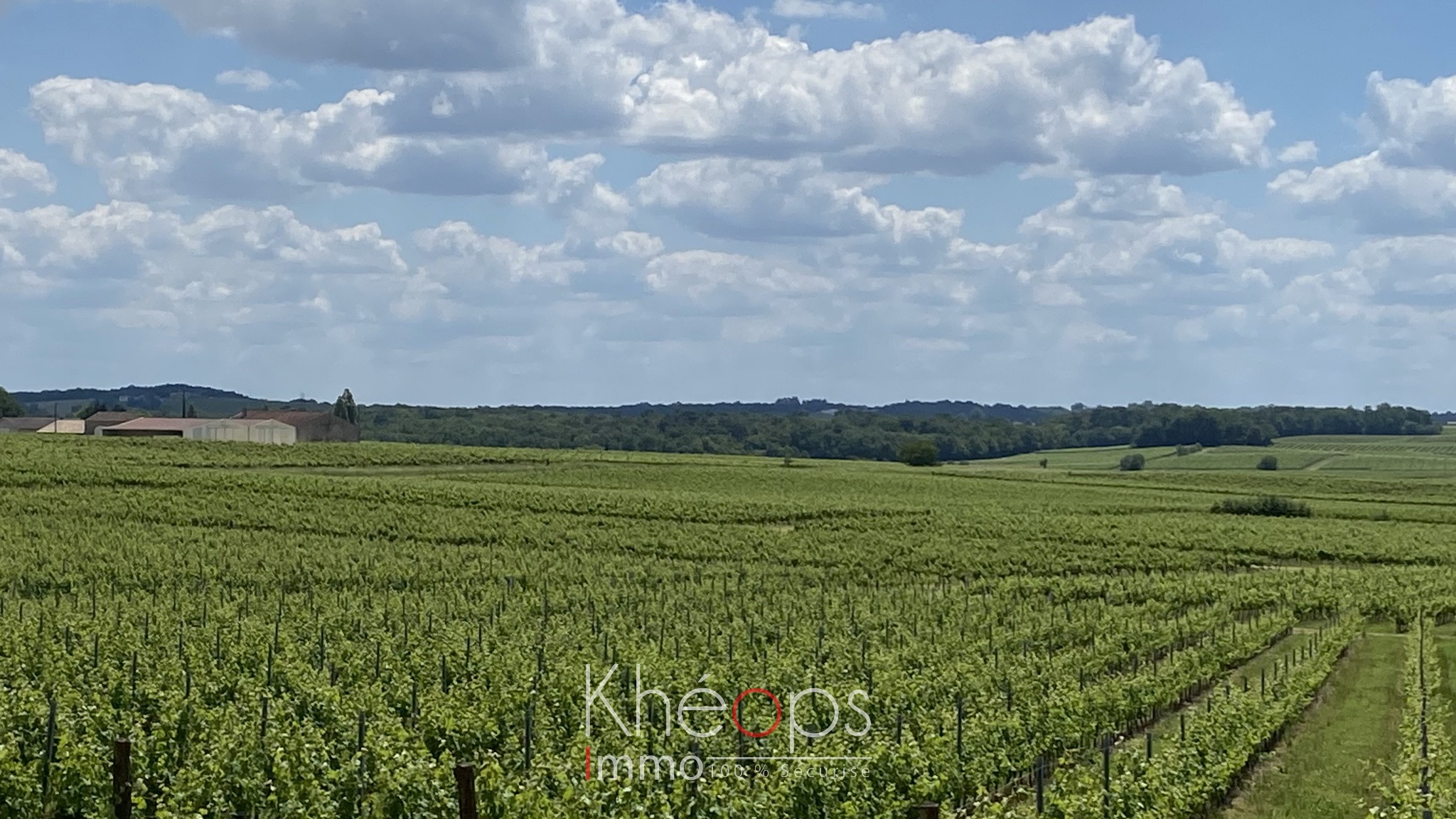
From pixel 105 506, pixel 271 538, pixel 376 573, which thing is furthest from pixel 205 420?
pixel 376 573

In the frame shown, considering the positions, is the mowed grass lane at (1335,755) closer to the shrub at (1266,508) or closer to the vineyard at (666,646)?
the vineyard at (666,646)

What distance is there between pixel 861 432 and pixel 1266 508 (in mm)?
114355

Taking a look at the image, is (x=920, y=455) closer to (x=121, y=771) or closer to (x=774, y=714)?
(x=774, y=714)

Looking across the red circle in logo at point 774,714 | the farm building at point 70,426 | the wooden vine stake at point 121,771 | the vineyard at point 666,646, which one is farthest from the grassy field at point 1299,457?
the wooden vine stake at point 121,771

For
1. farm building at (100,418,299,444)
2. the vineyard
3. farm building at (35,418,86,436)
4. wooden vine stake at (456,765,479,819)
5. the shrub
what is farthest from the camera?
farm building at (35,418,86,436)

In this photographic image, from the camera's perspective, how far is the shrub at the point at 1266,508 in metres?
72.4

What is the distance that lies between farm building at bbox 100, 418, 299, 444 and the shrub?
2345 inches

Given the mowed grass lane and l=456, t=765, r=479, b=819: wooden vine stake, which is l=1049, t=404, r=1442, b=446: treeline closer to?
the mowed grass lane

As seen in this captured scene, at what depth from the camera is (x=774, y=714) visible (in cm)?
1900

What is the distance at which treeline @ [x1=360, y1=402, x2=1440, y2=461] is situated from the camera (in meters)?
174

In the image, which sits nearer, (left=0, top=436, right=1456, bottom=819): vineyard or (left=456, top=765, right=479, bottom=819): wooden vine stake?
(left=456, top=765, right=479, bottom=819): wooden vine stake

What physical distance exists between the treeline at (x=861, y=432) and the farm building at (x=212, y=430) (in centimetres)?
6286

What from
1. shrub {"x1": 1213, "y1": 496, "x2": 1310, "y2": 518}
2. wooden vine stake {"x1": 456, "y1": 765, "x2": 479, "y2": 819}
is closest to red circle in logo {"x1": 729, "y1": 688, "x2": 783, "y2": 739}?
wooden vine stake {"x1": 456, "y1": 765, "x2": 479, "y2": 819}

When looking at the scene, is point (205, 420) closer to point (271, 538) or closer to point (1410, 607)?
point (271, 538)
